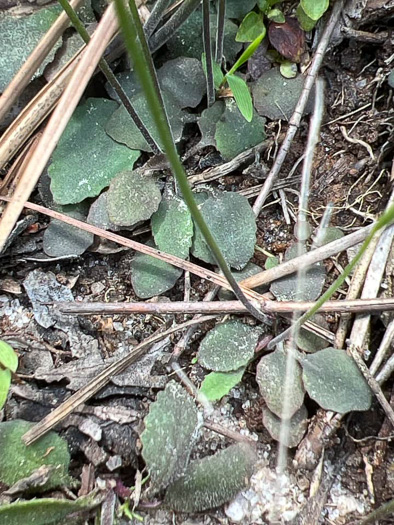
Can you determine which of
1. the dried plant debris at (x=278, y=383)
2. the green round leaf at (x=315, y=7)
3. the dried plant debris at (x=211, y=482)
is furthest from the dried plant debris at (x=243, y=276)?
the green round leaf at (x=315, y=7)

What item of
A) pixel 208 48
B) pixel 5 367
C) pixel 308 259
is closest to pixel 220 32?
pixel 208 48

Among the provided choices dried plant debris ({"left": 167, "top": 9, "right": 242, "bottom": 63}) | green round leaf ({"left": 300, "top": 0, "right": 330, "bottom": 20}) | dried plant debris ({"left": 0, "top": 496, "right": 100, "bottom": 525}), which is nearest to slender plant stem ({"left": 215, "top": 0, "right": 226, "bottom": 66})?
dried plant debris ({"left": 167, "top": 9, "right": 242, "bottom": 63})

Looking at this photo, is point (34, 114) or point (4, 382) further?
point (34, 114)

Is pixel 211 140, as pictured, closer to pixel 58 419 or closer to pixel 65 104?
pixel 65 104

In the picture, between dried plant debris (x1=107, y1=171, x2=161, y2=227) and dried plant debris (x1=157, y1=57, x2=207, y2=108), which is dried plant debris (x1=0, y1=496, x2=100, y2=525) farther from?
dried plant debris (x1=157, y1=57, x2=207, y2=108)

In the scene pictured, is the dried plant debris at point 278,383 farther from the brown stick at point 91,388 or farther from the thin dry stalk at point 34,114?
the thin dry stalk at point 34,114

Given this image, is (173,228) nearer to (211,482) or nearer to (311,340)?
(311,340)
